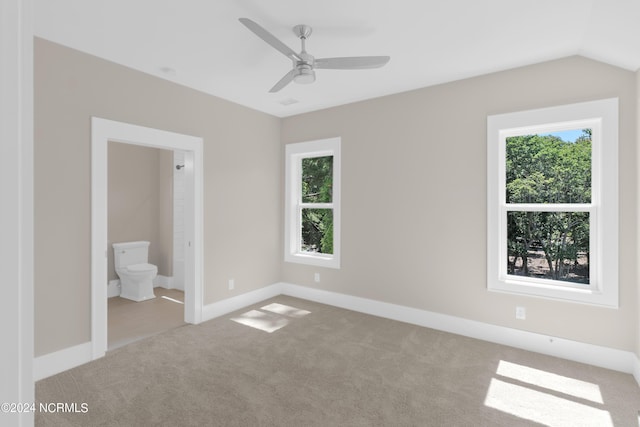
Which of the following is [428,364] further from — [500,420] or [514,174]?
[514,174]

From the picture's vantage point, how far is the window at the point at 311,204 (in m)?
4.64

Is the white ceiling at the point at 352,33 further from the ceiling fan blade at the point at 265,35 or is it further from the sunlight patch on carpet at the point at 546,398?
the sunlight patch on carpet at the point at 546,398

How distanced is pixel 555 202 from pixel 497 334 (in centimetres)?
141

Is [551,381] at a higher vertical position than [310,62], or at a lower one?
lower

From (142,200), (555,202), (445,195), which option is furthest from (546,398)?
(142,200)

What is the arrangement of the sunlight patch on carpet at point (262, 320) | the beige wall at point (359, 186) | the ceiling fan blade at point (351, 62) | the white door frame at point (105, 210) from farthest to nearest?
the sunlight patch on carpet at point (262, 320) < the white door frame at point (105, 210) < the beige wall at point (359, 186) < the ceiling fan blade at point (351, 62)

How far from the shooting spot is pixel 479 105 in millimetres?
3438

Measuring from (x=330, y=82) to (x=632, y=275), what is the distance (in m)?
3.26

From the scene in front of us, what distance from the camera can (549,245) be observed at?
3.29 metres

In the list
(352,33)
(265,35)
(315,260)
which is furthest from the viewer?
(315,260)

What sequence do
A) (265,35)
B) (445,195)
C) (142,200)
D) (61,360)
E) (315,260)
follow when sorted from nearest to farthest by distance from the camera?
(265,35), (61,360), (445,195), (315,260), (142,200)

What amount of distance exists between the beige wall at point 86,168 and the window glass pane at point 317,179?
0.90 metres

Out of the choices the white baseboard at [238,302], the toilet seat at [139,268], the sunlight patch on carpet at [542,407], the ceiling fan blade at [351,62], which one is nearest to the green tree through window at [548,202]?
the sunlight patch on carpet at [542,407]

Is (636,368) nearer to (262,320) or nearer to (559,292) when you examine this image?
(559,292)
